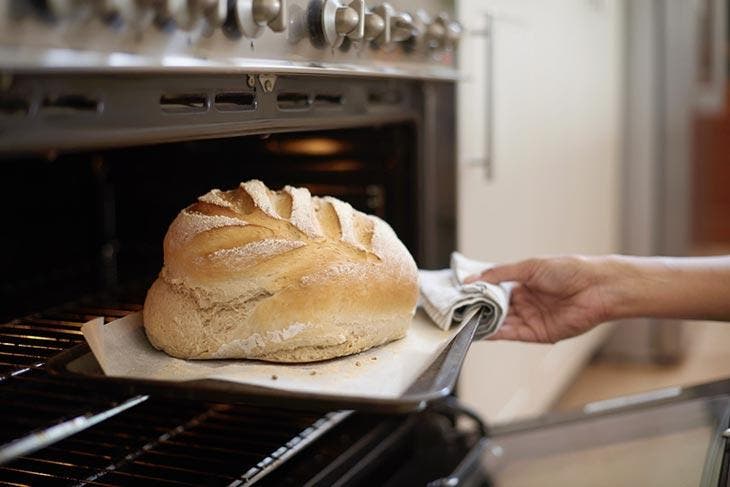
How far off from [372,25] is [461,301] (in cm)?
30

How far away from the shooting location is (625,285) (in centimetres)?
126

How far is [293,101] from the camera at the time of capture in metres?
0.90

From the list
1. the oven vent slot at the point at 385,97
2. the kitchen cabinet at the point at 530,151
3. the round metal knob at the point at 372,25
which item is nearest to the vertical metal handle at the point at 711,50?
the kitchen cabinet at the point at 530,151

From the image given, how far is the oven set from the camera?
62 centimetres

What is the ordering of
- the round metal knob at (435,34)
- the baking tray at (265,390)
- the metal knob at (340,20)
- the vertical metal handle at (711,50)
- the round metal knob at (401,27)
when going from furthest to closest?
the vertical metal handle at (711,50)
the round metal knob at (435,34)
the round metal knob at (401,27)
the metal knob at (340,20)
the baking tray at (265,390)

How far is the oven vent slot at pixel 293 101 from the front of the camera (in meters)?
0.88

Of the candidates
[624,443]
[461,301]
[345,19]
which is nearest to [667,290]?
[624,443]

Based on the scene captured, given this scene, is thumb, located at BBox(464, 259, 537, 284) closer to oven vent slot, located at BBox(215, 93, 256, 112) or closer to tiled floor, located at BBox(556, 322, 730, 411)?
oven vent slot, located at BBox(215, 93, 256, 112)

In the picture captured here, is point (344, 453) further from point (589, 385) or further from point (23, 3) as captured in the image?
point (589, 385)

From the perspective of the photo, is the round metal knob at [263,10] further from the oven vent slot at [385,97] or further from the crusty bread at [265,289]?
the oven vent slot at [385,97]

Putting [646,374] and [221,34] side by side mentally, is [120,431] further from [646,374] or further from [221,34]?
[646,374]

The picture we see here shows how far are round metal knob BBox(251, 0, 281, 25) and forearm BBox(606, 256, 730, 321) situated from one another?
0.67 m

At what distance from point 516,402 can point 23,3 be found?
1.56m

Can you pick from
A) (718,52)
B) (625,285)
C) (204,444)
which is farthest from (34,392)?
(718,52)
